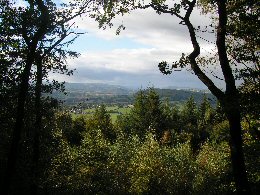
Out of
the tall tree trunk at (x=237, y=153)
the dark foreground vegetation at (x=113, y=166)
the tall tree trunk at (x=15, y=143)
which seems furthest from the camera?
the dark foreground vegetation at (x=113, y=166)

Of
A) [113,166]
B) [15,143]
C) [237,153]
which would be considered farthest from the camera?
[113,166]

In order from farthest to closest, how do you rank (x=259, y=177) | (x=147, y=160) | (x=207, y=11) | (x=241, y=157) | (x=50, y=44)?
(x=147, y=160) < (x=259, y=177) < (x=50, y=44) < (x=207, y=11) < (x=241, y=157)

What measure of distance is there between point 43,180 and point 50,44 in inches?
411

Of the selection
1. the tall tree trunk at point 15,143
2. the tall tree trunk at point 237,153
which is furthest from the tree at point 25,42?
the tall tree trunk at point 237,153

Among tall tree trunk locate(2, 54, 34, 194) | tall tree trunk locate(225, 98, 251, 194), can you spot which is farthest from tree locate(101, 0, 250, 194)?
tall tree trunk locate(2, 54, 34, 194)

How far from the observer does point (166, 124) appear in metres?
91.3

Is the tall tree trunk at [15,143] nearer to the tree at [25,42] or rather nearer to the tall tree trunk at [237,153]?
the tree at [25,42]

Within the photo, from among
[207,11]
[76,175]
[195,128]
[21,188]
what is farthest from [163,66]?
[195,128]

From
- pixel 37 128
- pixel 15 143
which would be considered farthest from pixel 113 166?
pixel 15 143

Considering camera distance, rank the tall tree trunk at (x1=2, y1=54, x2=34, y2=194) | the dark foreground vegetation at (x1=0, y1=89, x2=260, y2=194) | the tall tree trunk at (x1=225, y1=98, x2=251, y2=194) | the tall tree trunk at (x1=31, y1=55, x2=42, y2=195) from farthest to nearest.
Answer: the dark foreground vegetation at (x1=0, y1=89, x2=260, y2=194), the tall tree trunk at (x1=31, y1=55, x2=42, y2=195), the tall tree trunk at (x1=2, y1=54, x2=34, y2=194), the tall tree trunk at (x1=225, y1=98, x2=251, y2=194)

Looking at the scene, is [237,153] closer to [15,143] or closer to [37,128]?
[15,143]

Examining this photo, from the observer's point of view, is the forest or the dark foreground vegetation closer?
the forest

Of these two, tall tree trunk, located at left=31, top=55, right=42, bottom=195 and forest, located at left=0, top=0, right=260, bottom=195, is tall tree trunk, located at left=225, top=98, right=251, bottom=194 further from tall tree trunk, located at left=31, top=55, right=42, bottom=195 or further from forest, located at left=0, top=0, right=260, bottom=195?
tall tree trunk, located at left=31, top=55, right=42, bottom=195

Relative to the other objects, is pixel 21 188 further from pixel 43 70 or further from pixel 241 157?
pixel 241 157
